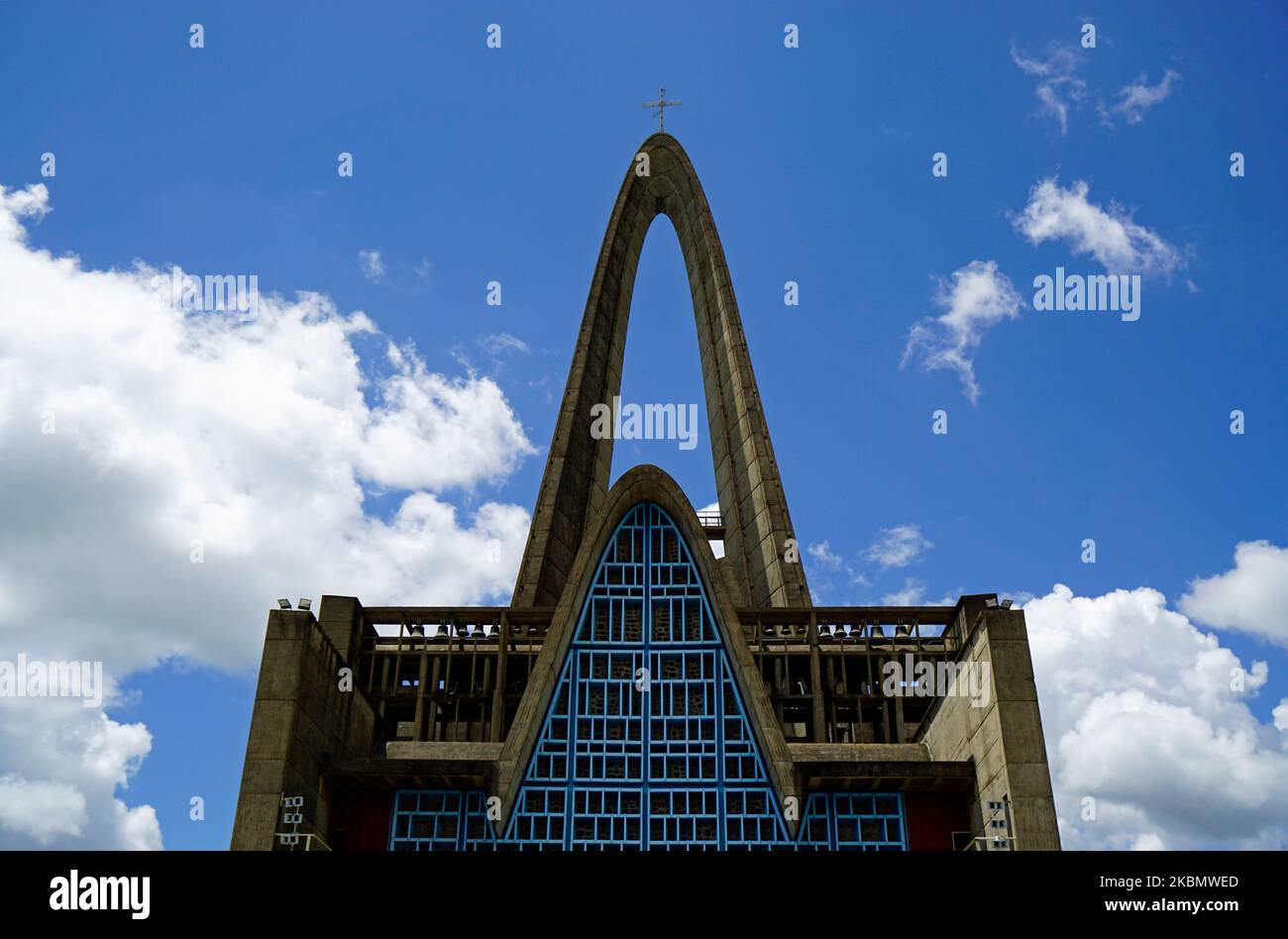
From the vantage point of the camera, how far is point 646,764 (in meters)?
25.4

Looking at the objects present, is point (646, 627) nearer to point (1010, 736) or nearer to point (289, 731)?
point (289, 731)

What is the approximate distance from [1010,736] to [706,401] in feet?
98.0

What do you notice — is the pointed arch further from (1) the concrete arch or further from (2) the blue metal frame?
(1) the concrete arch

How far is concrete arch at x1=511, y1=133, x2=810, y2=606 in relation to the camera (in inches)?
1580

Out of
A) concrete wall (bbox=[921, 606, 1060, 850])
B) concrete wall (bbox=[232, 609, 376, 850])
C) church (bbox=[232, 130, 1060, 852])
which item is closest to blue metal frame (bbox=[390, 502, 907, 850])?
church (bbox=[232, 130, 1060, 852])

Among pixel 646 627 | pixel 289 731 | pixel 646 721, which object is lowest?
pixel 289 731

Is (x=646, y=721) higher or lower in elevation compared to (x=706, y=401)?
lower

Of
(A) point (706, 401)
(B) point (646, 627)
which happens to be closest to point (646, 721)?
(B) point (646, 627)

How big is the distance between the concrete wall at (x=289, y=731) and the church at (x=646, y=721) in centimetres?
5

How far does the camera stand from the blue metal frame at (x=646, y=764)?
2452 centimetres

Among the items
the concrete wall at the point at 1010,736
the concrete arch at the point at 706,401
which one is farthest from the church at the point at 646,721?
the concrete arch at the point at 706,401

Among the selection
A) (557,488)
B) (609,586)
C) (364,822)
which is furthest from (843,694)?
(557,488)
